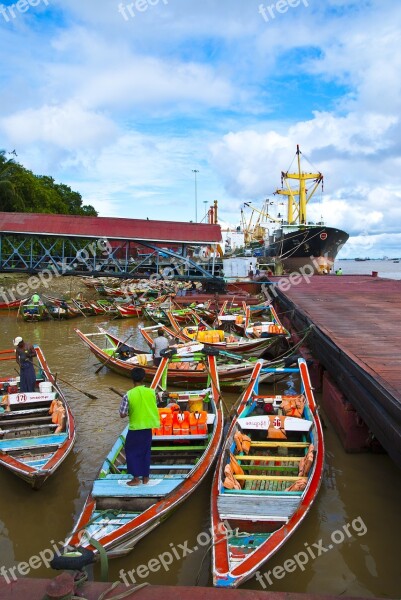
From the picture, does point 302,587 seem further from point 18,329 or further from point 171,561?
point 18,329

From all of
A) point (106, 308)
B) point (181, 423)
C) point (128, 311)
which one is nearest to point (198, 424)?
point (181, 423)

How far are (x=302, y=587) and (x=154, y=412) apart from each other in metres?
2.51

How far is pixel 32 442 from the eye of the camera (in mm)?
7078

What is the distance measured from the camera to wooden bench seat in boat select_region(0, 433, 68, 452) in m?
6.89

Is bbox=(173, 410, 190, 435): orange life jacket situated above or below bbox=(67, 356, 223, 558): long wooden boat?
above

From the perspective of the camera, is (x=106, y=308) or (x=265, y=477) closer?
(x=265, y=477)

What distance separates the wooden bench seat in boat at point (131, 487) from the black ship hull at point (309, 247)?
121 feet

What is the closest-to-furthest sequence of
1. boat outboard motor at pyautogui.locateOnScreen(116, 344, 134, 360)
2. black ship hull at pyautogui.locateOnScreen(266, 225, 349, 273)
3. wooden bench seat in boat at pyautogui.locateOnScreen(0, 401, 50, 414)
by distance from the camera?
wooden bench seat in boat at pyautogui.locateOnScreen(0, 401, 50, 414), boat outboard motor at pyautogui.locateOnScreen(116, 344, 134, 360), black ship hull at pyautogui.locateOnScreen(266, 225, 349, 273)

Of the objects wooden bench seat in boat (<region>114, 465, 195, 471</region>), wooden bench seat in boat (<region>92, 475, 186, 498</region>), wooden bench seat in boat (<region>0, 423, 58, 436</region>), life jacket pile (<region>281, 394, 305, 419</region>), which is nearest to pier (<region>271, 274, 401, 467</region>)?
life jacket pile (<region>281, 394, 305, 419</region>)

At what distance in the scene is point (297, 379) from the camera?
12.4m

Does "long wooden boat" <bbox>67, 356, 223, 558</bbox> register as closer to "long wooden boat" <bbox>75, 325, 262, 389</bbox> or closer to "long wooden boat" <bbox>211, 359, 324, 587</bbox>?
"long wooden boat" <bbox>211, 359, 324, 587</bbox>

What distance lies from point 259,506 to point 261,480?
3.03 feet

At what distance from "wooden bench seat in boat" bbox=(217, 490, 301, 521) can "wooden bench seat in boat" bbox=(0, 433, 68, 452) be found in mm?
3070

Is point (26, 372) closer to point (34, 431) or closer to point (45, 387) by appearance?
point (45, 387)
